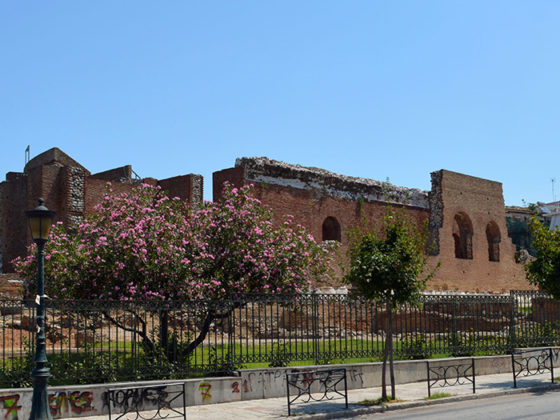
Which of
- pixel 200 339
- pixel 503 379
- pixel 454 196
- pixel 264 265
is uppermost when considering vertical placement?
pixel 454 196

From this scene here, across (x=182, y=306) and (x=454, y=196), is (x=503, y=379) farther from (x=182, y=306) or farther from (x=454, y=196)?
(x=454, y=196)

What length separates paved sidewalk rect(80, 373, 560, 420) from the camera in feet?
37.8

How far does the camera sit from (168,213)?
16.2 metres

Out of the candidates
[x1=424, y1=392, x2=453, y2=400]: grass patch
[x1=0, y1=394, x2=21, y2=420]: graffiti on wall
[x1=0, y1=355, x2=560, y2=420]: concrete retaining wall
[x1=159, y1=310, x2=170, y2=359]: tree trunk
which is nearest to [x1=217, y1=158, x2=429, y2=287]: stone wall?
[x1=0, y1=355, x2=560, y2=420]: concrete retaining wall

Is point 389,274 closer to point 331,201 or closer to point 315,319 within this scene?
point 315,319

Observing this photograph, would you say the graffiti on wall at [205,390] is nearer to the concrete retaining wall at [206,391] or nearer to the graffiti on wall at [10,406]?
the concrete retaining wall at [206,391]

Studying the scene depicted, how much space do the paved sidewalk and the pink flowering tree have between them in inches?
85.0

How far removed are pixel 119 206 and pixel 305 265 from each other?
15.8ft

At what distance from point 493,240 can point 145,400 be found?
103 ft

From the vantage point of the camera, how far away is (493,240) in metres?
39.4

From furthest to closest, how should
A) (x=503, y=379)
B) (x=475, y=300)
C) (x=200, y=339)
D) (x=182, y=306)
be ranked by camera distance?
(x=475, y=300) → (x=503, y=379) → (x=200, y=339) → (x=182, y=306)

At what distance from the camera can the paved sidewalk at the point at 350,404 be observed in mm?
11523

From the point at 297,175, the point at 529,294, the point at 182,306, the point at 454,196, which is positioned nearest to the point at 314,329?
the point at 182,306

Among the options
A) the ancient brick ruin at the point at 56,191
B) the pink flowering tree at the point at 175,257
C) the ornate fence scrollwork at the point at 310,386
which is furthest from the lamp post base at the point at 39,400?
the ancient brick ruin at the point at 56,191
